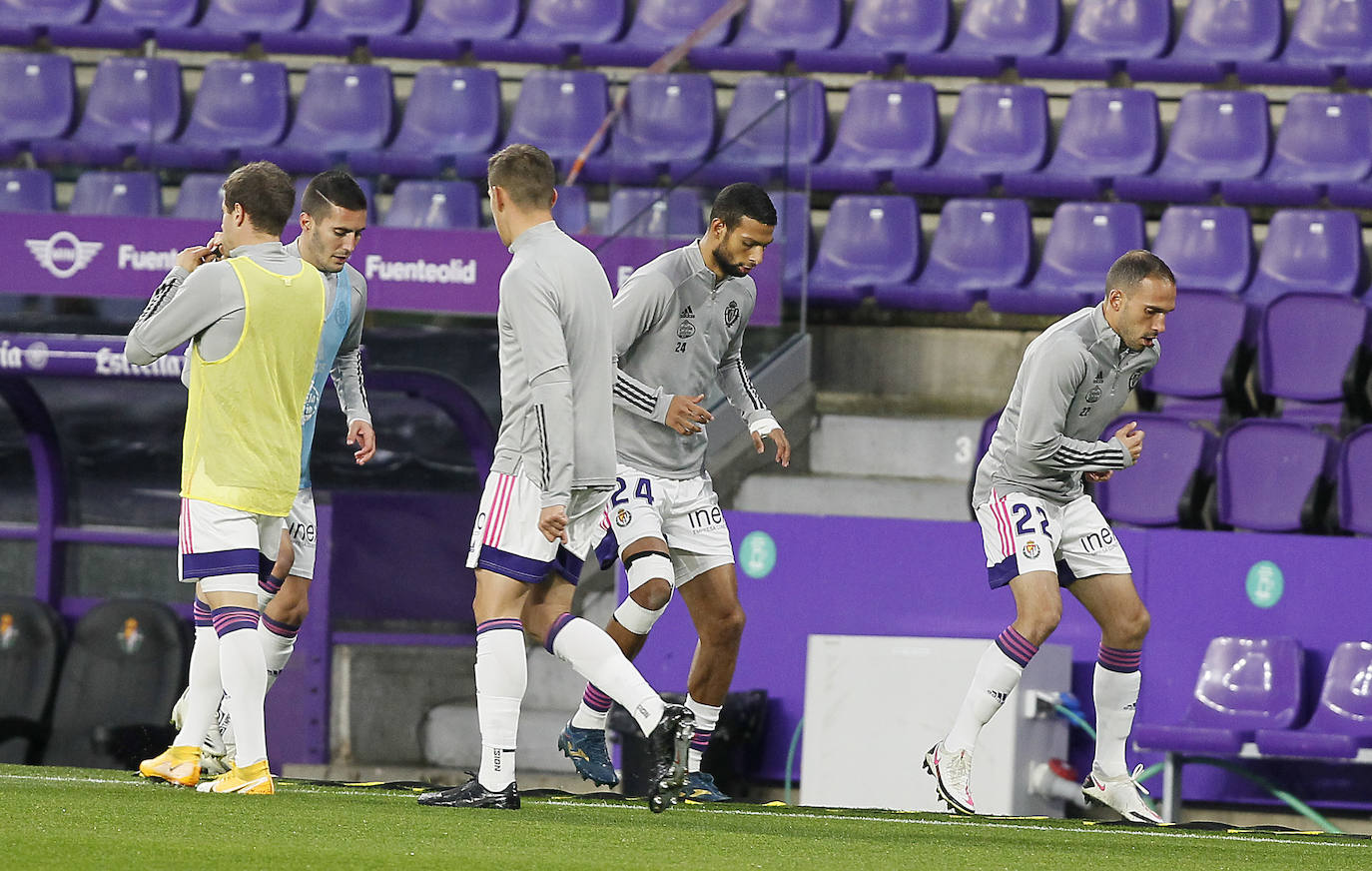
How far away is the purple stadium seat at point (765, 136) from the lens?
1030 cm

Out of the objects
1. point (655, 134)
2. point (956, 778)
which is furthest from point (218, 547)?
point (655, 134)

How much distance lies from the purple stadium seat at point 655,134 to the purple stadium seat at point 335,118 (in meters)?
1.56

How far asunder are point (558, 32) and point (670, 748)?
30.8ft

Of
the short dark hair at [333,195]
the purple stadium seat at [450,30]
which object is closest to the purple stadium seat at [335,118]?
the purple stadium seat at [450,30]

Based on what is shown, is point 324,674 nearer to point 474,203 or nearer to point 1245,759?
point 474,203

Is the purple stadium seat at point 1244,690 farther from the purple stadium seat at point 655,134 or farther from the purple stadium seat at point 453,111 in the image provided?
the purple stadium seat at point 453,111

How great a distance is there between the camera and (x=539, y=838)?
4.83m

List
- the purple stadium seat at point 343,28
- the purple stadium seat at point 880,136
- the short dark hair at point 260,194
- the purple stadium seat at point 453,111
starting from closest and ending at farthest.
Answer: the short dark hair at point 260,194, the purple stadium seat at point 453,111, the purple stadium seat at point 880,136, the purple stadium seat at point 343,28

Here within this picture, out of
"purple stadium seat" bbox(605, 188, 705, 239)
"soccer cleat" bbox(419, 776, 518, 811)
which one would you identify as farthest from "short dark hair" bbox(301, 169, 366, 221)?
"purple stadium seat" bbox(605, 188, 705, 239)

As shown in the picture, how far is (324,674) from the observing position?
9.65 m

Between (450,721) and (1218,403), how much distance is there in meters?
4.22

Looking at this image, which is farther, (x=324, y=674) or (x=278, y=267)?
(x=324, y=674)

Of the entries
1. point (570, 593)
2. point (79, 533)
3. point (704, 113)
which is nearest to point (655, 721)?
point (570, 593)

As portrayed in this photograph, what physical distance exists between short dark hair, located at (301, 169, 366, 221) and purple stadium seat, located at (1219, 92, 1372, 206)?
278 inches
